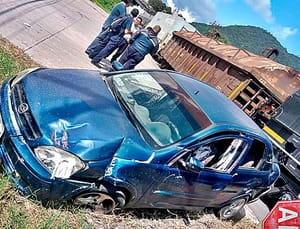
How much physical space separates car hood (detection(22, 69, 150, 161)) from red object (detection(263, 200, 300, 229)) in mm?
1416

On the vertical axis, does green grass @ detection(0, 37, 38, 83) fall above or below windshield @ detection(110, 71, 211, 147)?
below

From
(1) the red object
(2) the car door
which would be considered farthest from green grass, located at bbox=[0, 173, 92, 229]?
Answer: (1) the red object

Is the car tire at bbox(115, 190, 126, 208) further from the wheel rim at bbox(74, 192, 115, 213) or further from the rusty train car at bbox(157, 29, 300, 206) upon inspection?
the rusty train car at bbox(157, 29, 300, 206)

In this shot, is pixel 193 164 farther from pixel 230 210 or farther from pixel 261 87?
pixel 261 87

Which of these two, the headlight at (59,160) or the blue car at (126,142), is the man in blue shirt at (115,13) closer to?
the blue car at (126,142)

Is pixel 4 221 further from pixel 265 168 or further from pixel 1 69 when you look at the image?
pixel 265 168

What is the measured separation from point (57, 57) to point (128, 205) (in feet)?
17.5

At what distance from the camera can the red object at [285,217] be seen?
2.50m

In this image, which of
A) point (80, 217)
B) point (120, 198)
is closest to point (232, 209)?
point (120, 198)

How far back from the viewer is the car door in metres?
3.83

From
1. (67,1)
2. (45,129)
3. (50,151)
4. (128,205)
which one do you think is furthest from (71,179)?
(67,1)

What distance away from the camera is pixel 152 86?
4.59 m

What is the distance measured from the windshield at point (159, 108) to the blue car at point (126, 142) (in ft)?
0.04

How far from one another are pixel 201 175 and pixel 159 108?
0.90 metres
